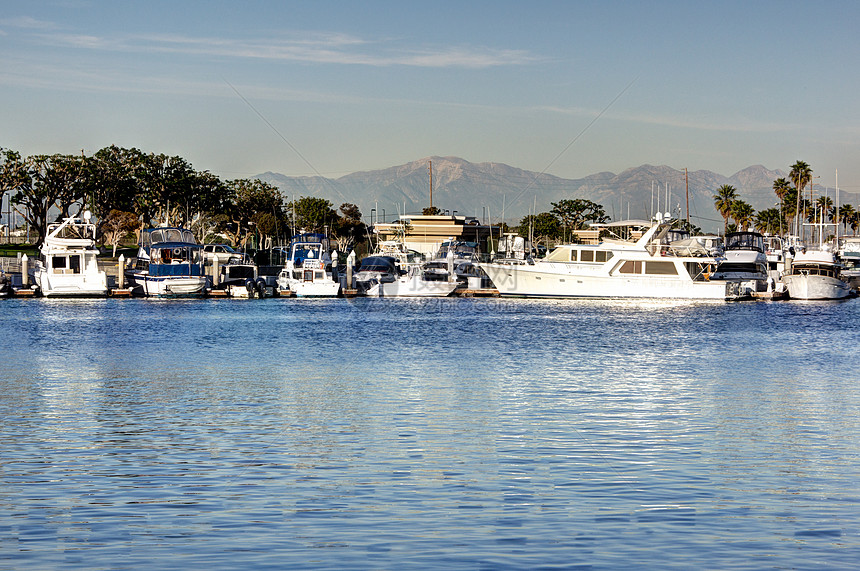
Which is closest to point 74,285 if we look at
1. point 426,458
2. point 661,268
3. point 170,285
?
point 170,285

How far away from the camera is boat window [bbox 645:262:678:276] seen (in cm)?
8206

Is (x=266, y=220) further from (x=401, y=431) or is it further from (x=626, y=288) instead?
(x=401, y=431)

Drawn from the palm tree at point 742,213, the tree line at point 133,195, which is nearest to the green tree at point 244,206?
the tree line at point 133,195

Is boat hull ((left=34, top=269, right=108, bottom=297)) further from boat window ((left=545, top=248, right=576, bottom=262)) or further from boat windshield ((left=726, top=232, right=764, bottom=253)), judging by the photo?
boat windshield ((left=726, top=232, right=764, bottom=253))

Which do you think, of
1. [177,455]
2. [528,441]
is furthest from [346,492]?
[528,441]

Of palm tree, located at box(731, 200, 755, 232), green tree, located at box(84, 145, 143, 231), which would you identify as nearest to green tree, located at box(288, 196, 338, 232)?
green tree, located at box(84, 145, 143, 231)

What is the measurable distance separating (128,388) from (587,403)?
1399cm

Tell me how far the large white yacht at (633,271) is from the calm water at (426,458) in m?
37.1

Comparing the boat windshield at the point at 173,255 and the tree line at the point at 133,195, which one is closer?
the boat windshield at the point at 173,255

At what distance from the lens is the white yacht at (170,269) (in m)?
80.6

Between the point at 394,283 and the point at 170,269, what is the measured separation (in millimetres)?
19759

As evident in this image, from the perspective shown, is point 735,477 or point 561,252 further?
point 561,252

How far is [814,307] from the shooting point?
3282 inches

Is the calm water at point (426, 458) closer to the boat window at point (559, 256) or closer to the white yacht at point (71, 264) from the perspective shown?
the white yacht at point (71, 264)
